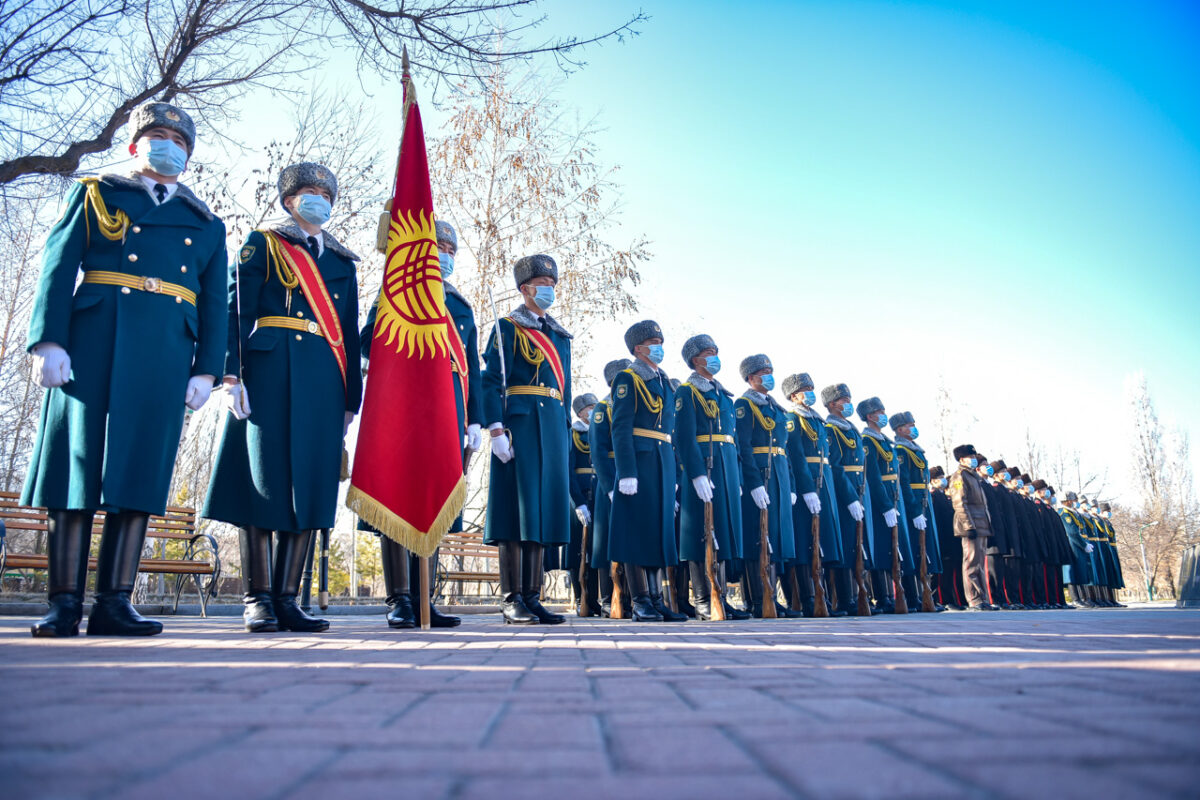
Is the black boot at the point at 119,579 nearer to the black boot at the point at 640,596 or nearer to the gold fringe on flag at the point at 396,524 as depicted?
the gold fringe on flag at the point at 396,524

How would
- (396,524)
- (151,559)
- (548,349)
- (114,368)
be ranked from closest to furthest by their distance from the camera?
(114,368)
(396,524)
(548,349)
(151,559)

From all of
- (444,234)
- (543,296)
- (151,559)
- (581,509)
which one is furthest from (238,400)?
(581,509)

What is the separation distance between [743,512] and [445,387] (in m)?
3.81

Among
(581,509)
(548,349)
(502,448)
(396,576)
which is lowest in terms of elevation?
(396,576)

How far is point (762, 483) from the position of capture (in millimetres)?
7613

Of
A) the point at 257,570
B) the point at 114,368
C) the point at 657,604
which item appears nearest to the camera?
the point at 114,368

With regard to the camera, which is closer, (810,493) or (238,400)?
(238,400)

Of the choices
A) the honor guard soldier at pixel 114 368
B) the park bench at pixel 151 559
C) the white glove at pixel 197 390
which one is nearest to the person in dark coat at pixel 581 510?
the park bench at pixel 151 559

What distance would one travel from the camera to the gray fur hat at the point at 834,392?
9.70 meters

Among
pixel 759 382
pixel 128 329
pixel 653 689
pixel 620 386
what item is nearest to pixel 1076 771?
pixel 653 689

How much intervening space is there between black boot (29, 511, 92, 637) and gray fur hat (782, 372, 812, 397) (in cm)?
700

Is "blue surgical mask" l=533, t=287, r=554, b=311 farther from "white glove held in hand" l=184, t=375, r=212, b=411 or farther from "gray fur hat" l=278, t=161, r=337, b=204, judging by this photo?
"white glove held in hand" l=184, t=375, r=212, b=411

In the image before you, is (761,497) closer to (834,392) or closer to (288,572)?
(834,392)

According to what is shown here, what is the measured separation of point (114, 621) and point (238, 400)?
116 cm
